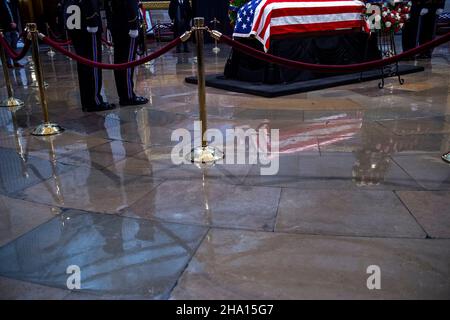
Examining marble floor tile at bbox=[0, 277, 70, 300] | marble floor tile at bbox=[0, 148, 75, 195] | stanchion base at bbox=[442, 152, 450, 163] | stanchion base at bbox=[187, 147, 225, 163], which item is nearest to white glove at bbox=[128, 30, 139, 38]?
marble floor tile at bbox=[0, 148, 75, 195]

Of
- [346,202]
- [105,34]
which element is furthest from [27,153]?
[105,34]

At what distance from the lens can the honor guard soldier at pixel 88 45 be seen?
545 centimetres

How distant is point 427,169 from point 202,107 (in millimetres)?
1983

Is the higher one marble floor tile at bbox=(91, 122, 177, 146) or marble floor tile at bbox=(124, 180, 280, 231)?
marble floor tile at bbox=(91, 122, 177, 146)

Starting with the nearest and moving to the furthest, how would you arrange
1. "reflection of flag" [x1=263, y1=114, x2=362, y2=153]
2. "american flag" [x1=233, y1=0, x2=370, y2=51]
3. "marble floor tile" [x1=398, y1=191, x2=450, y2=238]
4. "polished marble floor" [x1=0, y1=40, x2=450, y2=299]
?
1. "polished marble floor" [x1=0, y1=40, x2=450, y2=299]
2. "marble floor tile" [x1=398, y1=191, x2=450, y2=238]
3. "reflection of flag" [x1=263, y1=114, x2=362, y2=153]
4. "american flag" [x1=233, y1=0, x2=370, y2=51]

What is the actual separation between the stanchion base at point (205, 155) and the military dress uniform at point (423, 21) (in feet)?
25.1

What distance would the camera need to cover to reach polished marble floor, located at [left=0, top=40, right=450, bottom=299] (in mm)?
2279

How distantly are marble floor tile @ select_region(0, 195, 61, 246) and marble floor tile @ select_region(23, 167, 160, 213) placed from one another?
3.9 inches

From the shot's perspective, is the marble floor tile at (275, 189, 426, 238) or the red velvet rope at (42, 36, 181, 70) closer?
the marble floor tile at (275, 189, 426, 238)

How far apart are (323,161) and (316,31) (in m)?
4.26

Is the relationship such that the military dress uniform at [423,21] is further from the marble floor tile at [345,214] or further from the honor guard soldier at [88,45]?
the marble floor tile at [345,214]

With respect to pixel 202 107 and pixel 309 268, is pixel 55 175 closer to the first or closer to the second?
pixel 202 107

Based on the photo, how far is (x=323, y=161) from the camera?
392cm

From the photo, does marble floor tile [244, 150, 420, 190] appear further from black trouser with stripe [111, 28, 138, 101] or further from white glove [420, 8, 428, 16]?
white glove [420, 8, 428, 16]
